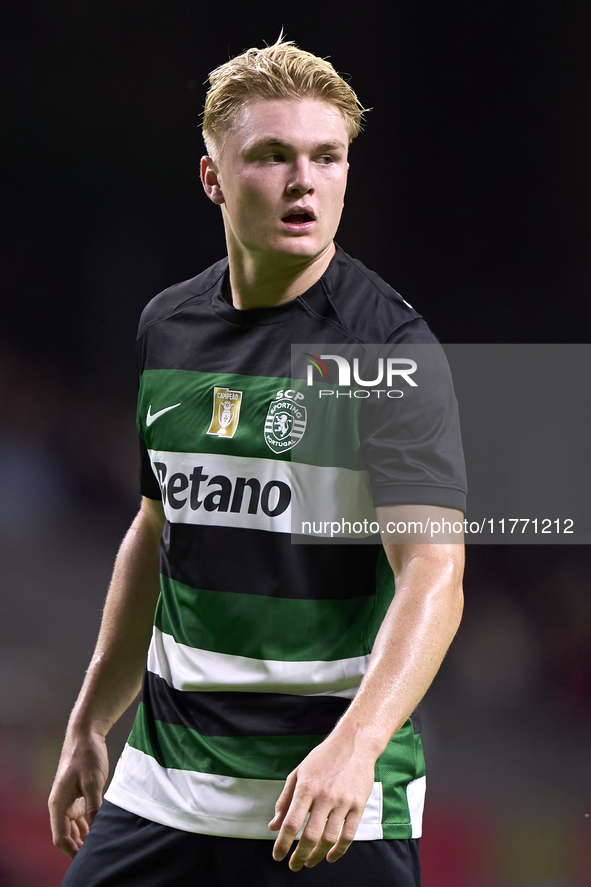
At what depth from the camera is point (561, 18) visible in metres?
3.44

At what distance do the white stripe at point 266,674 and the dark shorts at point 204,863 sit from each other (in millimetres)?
180

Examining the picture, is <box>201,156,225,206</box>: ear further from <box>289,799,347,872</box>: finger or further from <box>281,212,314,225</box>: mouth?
<box>289,799,347,872</box>: finger

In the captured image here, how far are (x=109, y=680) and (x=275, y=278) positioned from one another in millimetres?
645

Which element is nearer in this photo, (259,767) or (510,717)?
(259,767)

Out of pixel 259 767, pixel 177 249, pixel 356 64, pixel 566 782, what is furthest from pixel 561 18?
pixel 259 767

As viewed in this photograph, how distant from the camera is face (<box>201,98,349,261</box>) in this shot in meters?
1.25

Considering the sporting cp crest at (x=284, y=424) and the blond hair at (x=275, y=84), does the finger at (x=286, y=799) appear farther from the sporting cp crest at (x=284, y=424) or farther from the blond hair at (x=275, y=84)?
the blond hair at (x=275, y=84)

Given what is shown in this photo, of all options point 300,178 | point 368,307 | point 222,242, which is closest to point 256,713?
point 368,307

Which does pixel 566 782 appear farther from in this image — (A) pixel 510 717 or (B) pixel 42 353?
(B) pixel 42 353

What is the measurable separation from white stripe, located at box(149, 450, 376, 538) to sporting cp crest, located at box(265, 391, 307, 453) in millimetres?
23

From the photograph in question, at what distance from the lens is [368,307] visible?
128 centimetres

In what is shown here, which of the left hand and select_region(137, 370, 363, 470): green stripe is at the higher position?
select_region(137, 370, 363, 470): green stripe

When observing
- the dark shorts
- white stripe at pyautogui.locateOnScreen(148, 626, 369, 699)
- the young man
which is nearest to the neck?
the young man

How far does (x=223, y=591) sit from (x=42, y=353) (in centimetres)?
277
